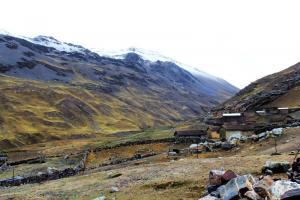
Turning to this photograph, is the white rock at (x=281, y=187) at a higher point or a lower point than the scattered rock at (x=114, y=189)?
higher

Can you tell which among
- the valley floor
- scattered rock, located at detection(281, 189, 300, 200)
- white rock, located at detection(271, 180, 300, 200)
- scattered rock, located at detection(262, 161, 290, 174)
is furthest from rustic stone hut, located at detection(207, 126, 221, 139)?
scattered rock, located at detection(281, 189, 300, 200)

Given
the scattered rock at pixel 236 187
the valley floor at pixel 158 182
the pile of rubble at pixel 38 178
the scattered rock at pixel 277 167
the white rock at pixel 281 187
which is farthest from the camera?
the pile of rubble at pixel 38 178

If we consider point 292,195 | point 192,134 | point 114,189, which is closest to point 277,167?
point 292,195

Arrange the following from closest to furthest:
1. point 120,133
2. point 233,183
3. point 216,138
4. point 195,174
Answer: point 233,183, point 195,174, point 216,138, point 120,133

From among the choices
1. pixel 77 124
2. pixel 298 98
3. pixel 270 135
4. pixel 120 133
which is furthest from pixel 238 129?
pixel 77 124

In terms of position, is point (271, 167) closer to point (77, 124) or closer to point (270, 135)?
point (270, 135)

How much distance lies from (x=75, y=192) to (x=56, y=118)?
156056mm

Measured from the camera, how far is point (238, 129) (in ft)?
275

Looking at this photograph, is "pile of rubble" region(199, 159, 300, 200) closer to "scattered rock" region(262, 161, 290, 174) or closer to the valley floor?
the valley floor

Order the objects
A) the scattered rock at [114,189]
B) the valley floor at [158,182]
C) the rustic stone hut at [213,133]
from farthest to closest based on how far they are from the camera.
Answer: the rustic stone hut at [213,133], the scattered rock at [114,189], the valley floor at [158,182]

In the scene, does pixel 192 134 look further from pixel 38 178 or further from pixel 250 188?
pixel 250 188

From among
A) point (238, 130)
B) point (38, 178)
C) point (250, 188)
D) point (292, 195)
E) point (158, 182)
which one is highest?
point (238, 130)

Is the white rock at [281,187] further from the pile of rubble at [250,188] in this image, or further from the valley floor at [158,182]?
the valley floor at [158,182]

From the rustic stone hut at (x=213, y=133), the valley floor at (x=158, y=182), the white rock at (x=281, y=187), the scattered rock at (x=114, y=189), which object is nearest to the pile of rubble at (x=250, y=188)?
the white rock at (x=281, y=187)
